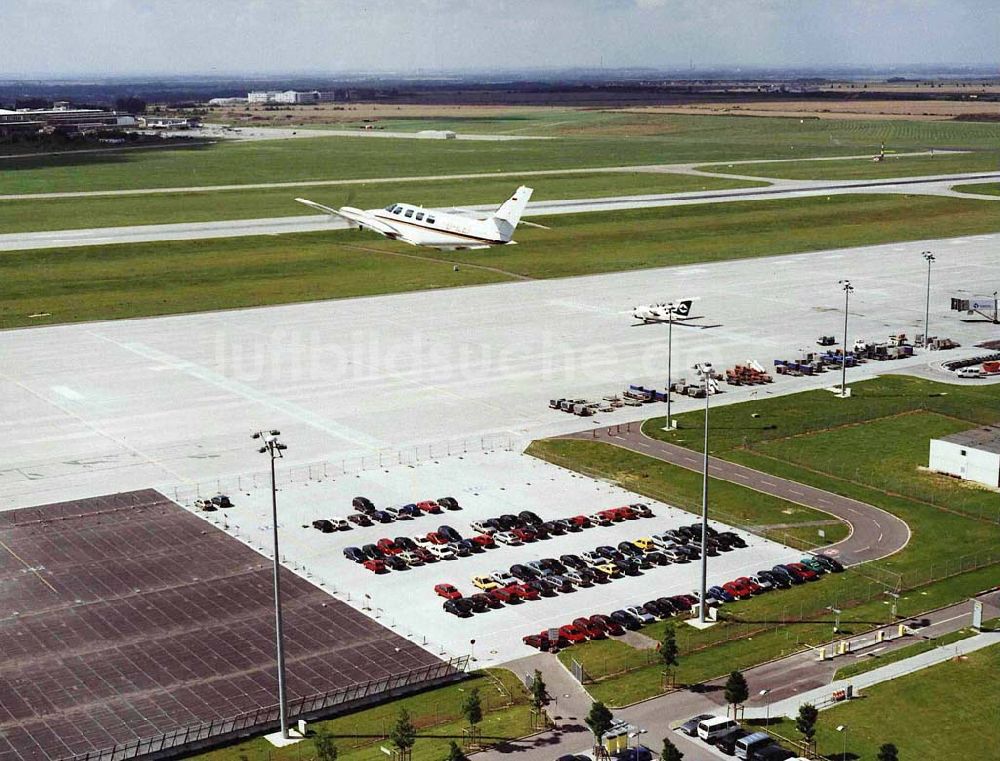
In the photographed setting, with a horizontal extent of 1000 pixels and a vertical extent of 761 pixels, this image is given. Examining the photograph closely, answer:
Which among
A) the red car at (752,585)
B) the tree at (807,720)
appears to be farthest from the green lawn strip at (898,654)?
the red car at (752,585)

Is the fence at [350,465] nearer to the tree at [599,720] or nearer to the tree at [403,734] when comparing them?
the tree at [403,734]

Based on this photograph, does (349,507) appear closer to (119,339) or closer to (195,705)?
(195,705)

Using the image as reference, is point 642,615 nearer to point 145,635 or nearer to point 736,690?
point 736,690

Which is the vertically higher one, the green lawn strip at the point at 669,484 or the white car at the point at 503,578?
the green lawn strip at the point at 669,484

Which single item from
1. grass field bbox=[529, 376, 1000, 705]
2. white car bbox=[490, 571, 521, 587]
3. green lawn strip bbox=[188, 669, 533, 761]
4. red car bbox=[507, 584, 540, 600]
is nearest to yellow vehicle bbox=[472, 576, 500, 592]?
white car bbox=[490, 571, 521, 587]

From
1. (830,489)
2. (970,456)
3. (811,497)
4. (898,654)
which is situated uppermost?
(970,456)

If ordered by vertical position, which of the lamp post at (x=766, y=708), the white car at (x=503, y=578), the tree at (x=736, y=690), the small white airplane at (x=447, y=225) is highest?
the small white airplane at (x=447, y=225)

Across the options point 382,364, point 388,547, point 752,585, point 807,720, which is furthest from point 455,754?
point 382,364
